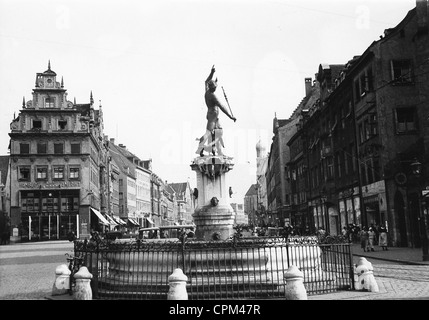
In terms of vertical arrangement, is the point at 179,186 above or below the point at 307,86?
below

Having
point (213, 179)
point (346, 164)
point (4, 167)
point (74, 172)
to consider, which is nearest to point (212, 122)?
point (213, 179)

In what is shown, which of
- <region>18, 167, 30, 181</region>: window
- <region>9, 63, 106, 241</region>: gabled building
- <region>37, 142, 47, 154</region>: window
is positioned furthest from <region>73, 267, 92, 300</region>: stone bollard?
<region>37, 142, 47, 154</region>: window

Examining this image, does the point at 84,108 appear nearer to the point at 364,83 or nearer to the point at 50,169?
the point at 50,169

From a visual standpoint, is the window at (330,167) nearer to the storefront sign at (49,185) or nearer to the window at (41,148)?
the storefront sign at (49,185)

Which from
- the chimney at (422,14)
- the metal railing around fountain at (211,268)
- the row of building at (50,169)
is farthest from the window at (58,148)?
the metal railing around fountain at (211,268)

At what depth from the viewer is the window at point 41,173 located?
64.9 m

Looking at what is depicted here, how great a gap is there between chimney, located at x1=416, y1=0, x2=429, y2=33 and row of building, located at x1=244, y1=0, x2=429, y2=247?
0.21 feet

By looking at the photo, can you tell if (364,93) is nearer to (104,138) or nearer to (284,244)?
(284,244)

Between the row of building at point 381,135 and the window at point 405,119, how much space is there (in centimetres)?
6

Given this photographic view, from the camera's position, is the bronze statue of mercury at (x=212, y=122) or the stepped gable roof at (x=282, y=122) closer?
the bronze statue of mercury at (x=212, y=122)

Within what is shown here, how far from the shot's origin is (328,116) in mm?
50688

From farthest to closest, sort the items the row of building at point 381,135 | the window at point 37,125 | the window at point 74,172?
the window at point 74,172
the window at point 37,125
the row of building at point 381,135

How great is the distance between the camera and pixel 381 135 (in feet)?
116

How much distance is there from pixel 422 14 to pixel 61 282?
29204 mm
